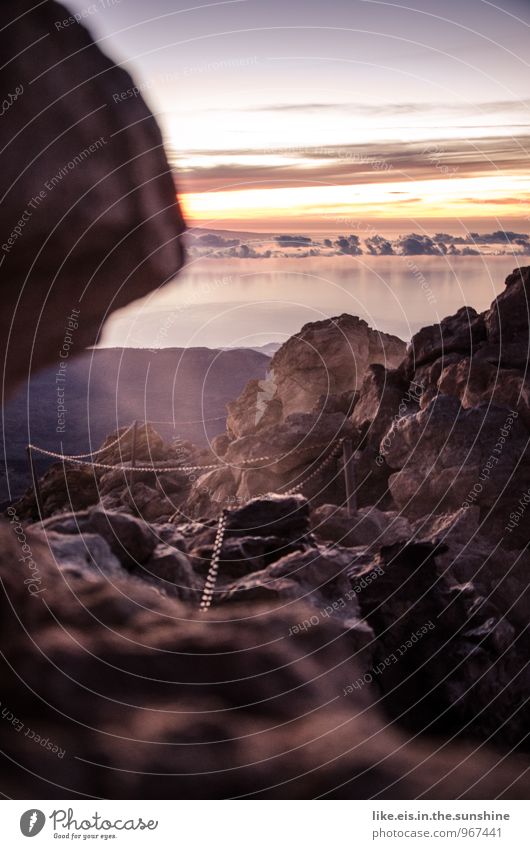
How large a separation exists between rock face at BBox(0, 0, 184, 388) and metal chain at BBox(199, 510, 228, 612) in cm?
402

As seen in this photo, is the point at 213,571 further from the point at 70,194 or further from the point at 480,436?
the point at 70,194

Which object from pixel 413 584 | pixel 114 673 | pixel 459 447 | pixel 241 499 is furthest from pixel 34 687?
pixel 241 499

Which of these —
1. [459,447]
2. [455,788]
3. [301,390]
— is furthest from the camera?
[301,390]

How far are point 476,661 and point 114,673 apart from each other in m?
3.31

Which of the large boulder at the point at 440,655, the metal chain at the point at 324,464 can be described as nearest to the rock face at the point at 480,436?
the metal chain at the point at 324,464

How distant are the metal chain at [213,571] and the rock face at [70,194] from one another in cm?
402

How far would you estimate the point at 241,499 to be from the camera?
49.6ft

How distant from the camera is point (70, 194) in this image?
11117 millimetres

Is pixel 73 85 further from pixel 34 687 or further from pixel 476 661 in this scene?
pixel 476 661

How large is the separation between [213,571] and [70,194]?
5.07m

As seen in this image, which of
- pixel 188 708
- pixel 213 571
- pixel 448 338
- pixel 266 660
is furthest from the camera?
pixel 448 338

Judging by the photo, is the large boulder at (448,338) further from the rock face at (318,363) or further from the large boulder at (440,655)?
the large boulder at (440,655)

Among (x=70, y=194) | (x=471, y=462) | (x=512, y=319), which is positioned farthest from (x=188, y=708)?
(x=512, y=319)

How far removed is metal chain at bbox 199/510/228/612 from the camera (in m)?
8.60
